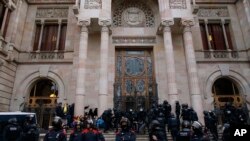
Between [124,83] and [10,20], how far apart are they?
10.4m

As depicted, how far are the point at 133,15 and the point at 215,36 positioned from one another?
7626 millimetres

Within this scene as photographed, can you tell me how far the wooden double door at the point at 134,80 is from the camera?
57.3 ft

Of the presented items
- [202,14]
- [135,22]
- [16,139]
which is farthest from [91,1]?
[16,139]

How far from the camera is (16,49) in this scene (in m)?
18.2

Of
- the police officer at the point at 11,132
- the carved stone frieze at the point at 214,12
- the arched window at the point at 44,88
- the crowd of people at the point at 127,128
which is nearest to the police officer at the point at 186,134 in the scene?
the crowd of people at the point at 127,128

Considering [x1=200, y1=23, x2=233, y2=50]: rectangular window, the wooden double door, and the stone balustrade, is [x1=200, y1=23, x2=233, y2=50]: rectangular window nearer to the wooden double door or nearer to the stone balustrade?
the stone balustrade

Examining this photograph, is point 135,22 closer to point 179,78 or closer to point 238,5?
point 179,78

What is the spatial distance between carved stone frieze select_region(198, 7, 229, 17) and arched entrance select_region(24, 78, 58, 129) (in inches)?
569

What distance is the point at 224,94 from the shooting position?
1884 centimetres

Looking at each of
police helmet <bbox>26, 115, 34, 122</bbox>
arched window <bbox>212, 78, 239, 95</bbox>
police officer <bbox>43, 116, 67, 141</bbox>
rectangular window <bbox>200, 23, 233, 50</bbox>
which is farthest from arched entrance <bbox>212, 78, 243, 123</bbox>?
police officer <bbox>43, 116, 67, 141</bbox>

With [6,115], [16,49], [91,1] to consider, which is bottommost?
[6,115]

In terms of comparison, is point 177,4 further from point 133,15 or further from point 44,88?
point 44,88

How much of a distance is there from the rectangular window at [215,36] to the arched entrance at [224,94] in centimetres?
305

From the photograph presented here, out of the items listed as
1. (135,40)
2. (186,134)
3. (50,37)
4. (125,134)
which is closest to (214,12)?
(135,40)
